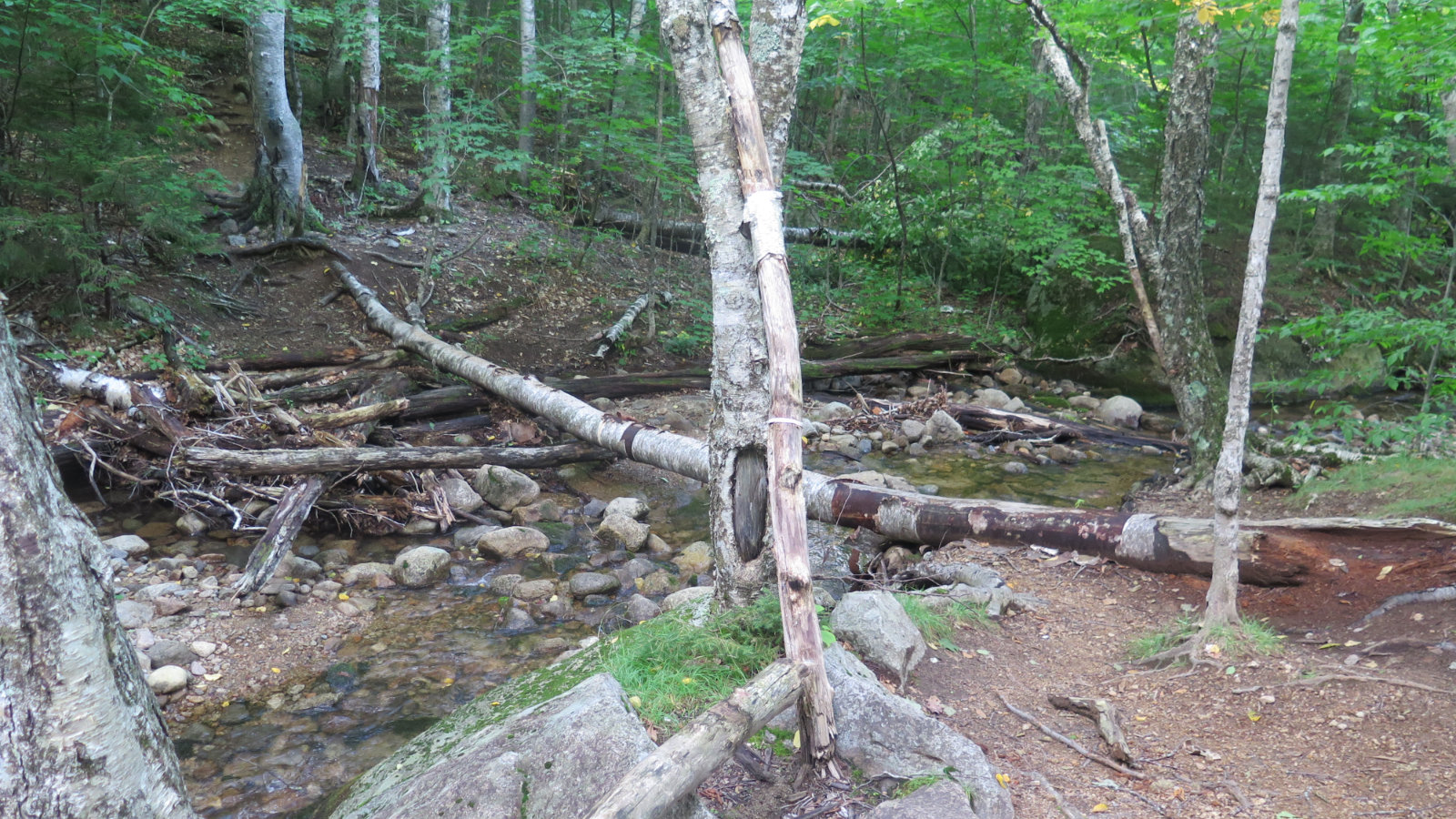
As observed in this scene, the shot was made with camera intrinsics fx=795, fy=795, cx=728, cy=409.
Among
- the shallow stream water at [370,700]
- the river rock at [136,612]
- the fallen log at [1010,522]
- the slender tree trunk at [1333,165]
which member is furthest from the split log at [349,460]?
the slender tree trunk at [1333,165]

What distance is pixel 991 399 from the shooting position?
11086 mm

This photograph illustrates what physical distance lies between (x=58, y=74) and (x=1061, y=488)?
1095cm

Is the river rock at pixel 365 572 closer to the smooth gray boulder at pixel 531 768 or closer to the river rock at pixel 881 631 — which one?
the smooth gray boulder at pixel 531 768

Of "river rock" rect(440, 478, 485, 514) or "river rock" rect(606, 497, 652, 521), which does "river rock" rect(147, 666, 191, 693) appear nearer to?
"river rock" rect(440, 478, 485, 514)

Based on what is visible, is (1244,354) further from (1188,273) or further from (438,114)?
(438,114)

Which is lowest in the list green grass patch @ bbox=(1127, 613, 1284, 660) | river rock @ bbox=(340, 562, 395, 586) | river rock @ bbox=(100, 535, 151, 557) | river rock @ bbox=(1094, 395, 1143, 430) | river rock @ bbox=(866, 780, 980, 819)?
river rock @ bbox=(340, 562, 395, 586)

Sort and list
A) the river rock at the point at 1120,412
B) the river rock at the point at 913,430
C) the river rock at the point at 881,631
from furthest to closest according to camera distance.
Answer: the river rock at the point at 1120,412 < the river rock at the point at 913,430 < the river rock at the point at 881,631

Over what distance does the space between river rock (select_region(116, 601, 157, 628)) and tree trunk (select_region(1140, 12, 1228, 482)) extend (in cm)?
819

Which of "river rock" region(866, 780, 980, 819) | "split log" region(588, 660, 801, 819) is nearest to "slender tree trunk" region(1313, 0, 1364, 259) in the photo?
"river rock" region(866, 780, 980, 819)

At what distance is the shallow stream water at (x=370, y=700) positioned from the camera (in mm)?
3748

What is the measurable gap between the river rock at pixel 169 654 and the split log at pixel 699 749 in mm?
3810

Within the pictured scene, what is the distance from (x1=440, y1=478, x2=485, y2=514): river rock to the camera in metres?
7.22

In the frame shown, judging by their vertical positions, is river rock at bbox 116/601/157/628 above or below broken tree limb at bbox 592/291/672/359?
below

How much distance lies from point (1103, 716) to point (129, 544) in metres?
6.62
